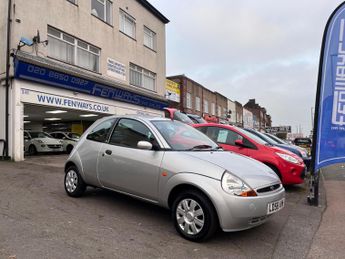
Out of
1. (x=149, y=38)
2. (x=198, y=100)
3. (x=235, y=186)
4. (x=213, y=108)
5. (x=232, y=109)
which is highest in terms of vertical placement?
(x=149, y=38)

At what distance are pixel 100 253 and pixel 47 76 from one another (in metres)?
11.7

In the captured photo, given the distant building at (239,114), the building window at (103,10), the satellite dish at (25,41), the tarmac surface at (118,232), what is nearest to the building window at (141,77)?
the building window at (103,10)

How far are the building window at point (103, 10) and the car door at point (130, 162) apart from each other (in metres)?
14.2

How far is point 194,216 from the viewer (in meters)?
4.41

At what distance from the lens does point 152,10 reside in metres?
24.0

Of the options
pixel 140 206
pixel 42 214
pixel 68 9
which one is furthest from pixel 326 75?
pixel 68 9

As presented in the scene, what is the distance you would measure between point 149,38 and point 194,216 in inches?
839

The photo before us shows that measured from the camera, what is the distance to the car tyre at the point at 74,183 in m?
6.36

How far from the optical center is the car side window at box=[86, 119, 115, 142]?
6.07 metres

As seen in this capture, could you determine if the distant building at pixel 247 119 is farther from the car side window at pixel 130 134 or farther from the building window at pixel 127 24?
the car side window at pixel 130 134

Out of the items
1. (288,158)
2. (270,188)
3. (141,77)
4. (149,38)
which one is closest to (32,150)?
(141,77)

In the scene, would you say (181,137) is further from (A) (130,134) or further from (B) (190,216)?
(B) (190,216)

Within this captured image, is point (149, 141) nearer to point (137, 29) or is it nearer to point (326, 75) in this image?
point (326, 75)

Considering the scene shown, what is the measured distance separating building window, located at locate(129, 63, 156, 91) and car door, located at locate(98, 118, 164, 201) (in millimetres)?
15711
